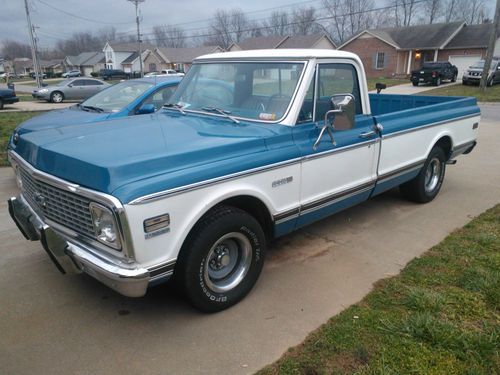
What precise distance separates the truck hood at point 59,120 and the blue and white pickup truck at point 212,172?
7.27 feet

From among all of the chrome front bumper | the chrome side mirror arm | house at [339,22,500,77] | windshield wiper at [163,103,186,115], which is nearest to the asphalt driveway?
the chrome front bumper

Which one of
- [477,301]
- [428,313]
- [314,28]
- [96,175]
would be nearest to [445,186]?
[477,301]

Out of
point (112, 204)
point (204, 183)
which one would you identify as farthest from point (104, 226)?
point (204, 183)

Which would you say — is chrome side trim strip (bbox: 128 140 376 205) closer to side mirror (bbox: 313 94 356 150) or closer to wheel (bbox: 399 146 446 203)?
side mirror (bbox: 313 94 356 150)

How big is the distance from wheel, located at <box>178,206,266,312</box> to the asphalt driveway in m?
0.16

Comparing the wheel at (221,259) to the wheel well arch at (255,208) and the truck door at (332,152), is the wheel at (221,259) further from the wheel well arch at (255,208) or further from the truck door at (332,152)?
the truck door at (332,152)

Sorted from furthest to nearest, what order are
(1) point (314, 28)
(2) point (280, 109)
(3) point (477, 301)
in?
(1) point (314, 28) < (2) point (280, 109) < (3) point (477, 301)

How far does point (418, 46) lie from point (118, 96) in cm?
4053

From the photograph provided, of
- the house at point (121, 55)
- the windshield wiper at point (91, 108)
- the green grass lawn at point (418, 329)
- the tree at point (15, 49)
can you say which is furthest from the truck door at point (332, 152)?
the tree at point (15, 49)

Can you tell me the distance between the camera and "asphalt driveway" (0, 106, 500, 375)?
2729 millimetres

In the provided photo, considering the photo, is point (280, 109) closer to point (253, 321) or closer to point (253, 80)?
point (253, 80)

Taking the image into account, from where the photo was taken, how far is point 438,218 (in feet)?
16.8

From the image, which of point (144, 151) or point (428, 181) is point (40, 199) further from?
point (428, 181)

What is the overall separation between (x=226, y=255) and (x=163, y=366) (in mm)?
948
